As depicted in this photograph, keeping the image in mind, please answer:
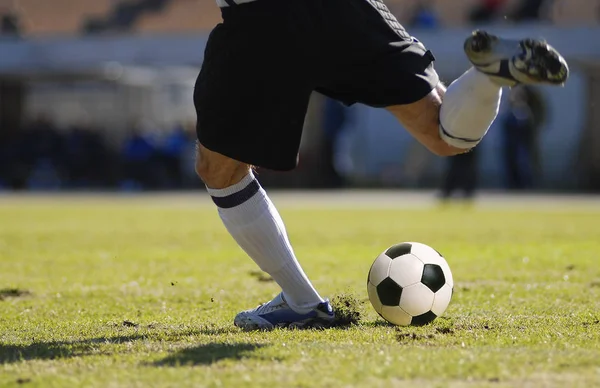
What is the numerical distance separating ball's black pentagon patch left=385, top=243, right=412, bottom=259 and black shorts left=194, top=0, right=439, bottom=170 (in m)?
1.02

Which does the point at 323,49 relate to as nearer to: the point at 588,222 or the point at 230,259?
the point at 230,259

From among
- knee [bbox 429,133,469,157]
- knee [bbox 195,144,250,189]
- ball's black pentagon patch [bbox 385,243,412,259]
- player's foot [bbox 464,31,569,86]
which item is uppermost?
player's foot [bbox 464,31,569,86]

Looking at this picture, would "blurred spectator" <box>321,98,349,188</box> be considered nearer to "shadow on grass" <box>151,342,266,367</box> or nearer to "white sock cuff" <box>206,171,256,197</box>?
"white sock cuff" <box>206,171,256,197</box>

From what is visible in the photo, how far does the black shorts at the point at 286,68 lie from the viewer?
4.34m

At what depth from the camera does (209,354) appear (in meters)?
4.04

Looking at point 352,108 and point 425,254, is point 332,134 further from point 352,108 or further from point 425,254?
point 425,254

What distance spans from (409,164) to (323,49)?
2207cm

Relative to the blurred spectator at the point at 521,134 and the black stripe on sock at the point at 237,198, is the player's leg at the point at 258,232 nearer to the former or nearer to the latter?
the black stripe on sock at the point at 237,198

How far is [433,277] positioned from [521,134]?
18281mm

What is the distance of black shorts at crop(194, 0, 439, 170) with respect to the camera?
434cm

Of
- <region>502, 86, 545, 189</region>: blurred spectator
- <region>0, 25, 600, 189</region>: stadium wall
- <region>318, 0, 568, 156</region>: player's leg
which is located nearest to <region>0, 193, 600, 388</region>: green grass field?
<region>318, 0, 568, 156</region>: player's leg

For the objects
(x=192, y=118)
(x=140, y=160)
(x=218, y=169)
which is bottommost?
(x=140, y=160)

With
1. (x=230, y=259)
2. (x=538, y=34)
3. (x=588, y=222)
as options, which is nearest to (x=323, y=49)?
(x=230, y=259)

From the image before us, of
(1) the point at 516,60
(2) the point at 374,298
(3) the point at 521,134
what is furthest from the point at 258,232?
(3) the point at 521,134
